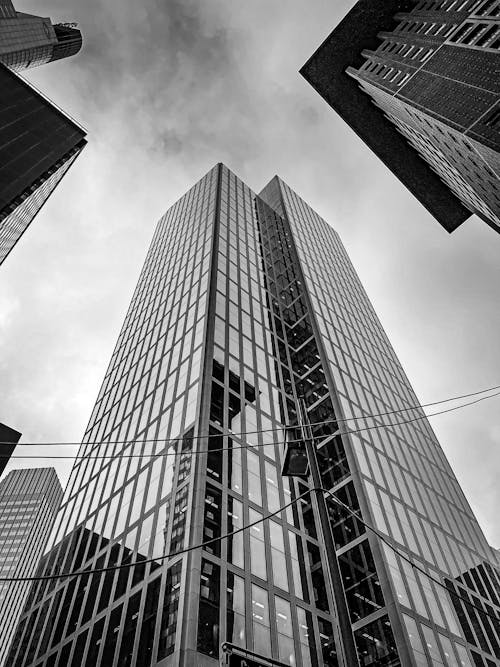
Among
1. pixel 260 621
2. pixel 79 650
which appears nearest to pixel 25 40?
pixel 79 650

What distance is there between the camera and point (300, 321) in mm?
68562

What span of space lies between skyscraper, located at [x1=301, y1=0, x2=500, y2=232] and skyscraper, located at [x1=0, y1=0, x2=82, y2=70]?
58.5 meters

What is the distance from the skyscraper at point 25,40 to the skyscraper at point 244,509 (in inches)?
2233

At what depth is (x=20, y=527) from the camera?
16688 centimetres

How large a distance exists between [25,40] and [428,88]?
9280 centimetres

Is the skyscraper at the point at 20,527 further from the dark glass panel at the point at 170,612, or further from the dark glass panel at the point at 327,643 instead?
the dark glass panel at the point at 170,612

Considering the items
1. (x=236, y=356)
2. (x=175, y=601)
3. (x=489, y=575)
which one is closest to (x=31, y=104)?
(x=236, y=356)

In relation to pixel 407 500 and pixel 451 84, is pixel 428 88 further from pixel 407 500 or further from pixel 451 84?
pixel 407 500

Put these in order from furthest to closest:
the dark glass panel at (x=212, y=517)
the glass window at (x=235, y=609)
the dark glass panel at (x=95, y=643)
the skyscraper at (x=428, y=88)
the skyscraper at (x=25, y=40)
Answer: the skyscraper at (x=25, y=40) → the skyscraper at (x=428, y=88) → the dark glass panel at (x=212, y=517) → the dark glass panel at (x=95, y=643) → the glass window at (x=235, y=609)

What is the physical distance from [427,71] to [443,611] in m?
50.2

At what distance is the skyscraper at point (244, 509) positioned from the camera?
2950 centimetres

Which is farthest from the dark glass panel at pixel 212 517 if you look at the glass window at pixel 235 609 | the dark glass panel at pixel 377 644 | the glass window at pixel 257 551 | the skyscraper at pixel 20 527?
the skyscraper at pixel 20 527

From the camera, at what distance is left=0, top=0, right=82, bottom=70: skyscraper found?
289ft

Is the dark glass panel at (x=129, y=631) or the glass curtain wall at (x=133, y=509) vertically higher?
the glass curtain wall at (x=133, y=509)
